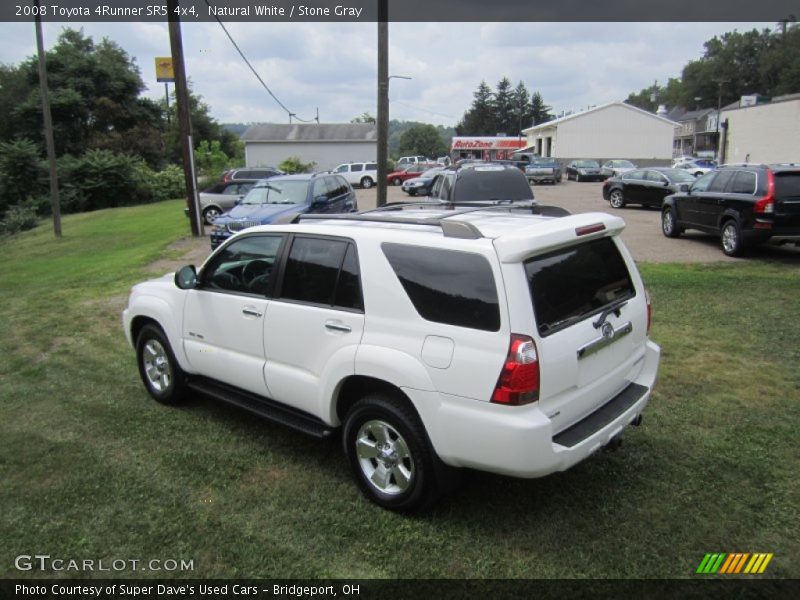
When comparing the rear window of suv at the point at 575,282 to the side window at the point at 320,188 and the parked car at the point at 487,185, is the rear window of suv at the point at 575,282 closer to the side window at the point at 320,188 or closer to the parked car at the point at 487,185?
the parked car at the point at 487,185

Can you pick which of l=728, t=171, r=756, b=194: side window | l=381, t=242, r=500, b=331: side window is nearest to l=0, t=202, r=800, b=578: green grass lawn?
l=381, t=242, r=500, b=331: side window

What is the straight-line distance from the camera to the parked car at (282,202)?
1320 cm

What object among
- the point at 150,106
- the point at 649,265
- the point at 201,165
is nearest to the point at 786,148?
the point at 649,265

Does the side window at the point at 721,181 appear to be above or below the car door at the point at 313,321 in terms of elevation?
above

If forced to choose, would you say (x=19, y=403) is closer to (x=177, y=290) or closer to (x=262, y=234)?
(x=177, y=290)

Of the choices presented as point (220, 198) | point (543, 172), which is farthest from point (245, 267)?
point (543, 172)

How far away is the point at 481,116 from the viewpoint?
116m

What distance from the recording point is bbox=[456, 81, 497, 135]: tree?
376 ft

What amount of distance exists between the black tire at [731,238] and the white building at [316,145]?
167 ft

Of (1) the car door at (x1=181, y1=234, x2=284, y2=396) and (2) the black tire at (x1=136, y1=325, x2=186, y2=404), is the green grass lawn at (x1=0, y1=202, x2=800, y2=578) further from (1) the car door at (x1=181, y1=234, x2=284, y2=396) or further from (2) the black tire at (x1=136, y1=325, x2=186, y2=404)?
(1) the car door at (x1=181, y1=234, x2=284, y2=396)

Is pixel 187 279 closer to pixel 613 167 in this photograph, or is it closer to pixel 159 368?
pixel 159 368

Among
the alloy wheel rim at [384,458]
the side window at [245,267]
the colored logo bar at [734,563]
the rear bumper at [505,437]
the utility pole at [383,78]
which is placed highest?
the utility pole at [383,78]

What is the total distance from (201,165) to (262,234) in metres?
46.0

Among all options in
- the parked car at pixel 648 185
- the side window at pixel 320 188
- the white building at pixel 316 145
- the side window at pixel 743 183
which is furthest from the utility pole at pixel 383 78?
the white building at pixel 316 145
